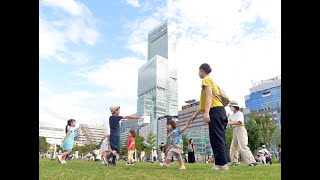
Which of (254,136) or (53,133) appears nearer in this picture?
(254,136)

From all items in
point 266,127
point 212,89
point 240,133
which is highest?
point 212,89

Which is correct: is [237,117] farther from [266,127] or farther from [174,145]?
[266,127]

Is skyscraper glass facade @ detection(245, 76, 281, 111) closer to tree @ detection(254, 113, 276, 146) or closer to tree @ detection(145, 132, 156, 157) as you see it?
tree @ detection(145, 132, 156, 157)

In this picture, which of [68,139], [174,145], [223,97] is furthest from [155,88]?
[223,97]

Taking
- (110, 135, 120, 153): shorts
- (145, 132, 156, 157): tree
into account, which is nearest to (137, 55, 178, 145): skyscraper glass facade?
(145, 132, 156, 157): tree

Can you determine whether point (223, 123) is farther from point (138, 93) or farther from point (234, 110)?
point (138, 93)

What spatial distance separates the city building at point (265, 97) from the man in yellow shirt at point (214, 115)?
111m

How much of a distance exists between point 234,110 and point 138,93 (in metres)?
175

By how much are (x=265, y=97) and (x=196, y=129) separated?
91.5 ft

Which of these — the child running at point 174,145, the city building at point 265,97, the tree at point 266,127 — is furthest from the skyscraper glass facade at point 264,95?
the child running at point 174,145

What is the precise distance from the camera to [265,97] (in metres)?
121
